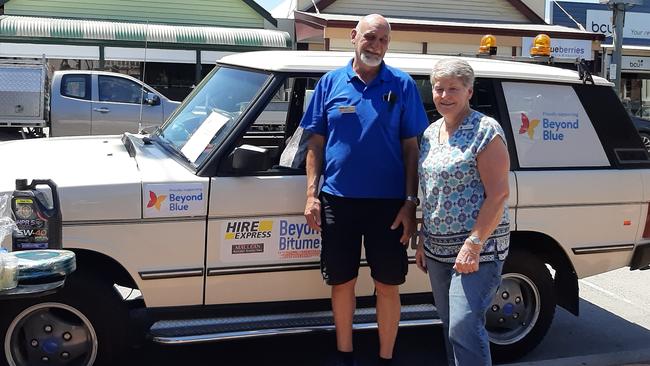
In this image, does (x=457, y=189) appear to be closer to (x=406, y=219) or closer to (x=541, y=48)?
(x=406, y=219)

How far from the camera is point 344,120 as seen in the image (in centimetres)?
346

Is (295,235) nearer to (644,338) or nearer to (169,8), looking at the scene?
(644,338)

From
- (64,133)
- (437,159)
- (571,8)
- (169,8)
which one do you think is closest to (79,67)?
(169,8)

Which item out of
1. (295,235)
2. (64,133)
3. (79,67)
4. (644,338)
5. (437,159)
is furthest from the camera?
(79,67)

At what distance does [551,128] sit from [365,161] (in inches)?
58.0

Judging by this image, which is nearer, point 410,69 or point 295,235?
point 295,235

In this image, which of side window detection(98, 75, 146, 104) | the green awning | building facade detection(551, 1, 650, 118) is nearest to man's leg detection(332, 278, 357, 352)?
side window detection(98, 75, 146, 104)

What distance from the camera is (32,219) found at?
319 cm

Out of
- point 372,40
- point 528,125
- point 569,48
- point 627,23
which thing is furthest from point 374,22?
point 627,23

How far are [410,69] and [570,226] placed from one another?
4.54 feet

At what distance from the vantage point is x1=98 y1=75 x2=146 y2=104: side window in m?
12.9

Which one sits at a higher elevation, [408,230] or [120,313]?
[408,230]

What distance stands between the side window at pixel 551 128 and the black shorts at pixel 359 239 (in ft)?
3.68

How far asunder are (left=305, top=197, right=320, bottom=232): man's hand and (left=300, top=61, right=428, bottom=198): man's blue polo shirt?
97 millimetres
